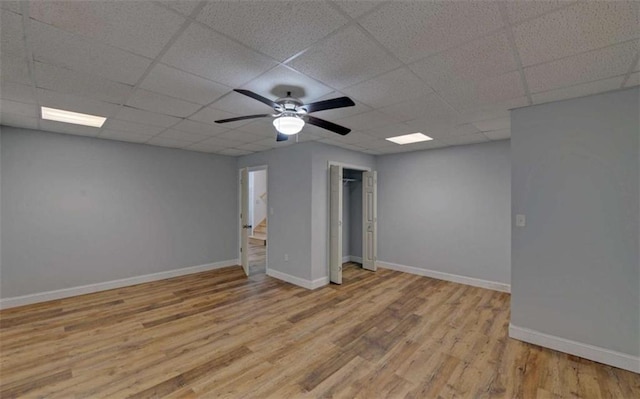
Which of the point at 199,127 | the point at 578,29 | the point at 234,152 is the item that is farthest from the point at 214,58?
the point at 234,152

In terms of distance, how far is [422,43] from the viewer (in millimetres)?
1706

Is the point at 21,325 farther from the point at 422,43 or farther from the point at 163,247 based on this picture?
the point at 422,43

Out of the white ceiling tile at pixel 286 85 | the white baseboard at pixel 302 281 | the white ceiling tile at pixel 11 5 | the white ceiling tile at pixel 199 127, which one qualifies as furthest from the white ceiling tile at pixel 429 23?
the white baseboard at pixel 302 281

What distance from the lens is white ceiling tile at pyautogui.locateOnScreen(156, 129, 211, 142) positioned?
155 inches

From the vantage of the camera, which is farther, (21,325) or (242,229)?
(242,229)

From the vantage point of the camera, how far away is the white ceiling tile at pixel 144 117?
9.91ft

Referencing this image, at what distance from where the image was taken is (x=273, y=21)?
1496 millimetres

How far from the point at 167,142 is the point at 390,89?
13.1 ft

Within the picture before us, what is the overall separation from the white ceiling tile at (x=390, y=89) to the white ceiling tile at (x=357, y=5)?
74 cm

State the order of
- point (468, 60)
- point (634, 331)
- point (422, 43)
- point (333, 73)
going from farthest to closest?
point (634, 331), point (333, 73), point (468, 60), point (422, 43)

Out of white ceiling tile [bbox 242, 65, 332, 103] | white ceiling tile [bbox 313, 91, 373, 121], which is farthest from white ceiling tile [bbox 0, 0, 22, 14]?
white ceiling tile [bbox 313, 91, 373, 121]

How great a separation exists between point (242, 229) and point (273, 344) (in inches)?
130

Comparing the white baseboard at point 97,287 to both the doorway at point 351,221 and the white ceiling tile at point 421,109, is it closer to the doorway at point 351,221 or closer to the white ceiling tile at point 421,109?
the doorway at point 351,221

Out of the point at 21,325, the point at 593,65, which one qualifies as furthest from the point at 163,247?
the point at 593,65
